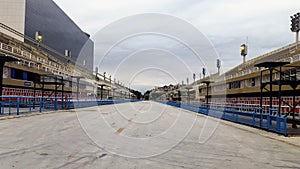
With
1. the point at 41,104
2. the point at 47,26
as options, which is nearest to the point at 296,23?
the point at 41,104

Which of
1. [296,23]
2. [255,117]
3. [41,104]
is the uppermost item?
[296,23]

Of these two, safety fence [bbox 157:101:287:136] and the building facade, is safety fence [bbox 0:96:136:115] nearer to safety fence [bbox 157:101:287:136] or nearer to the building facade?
safety fence [bbox 157:101:287:136]

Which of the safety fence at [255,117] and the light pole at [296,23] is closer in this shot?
the safety fence at [255,117]

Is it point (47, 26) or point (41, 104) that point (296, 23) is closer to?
point (41, 104)

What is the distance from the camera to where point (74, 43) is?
97.8 m

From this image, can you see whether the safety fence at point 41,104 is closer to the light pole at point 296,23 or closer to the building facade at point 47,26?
the building facade at point 47,26

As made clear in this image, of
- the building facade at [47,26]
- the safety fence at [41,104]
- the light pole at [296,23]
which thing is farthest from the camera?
the building facade at [47,26]

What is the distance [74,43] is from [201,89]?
47891mm

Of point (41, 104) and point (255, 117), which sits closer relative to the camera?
point (255, 117)

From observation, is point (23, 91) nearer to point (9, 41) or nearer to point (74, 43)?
point (9, 41)

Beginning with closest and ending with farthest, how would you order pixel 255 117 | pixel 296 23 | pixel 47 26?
pixel 255 117, pixel 296 23, pixel 47 26

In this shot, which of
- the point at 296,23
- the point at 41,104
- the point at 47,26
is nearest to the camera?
the point at 41,104

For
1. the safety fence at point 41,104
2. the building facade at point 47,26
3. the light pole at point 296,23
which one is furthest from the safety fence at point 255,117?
the building facade at point 47,26

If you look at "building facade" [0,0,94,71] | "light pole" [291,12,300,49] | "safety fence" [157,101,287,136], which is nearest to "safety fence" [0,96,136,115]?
"safety fence" [157,101,287,136]
